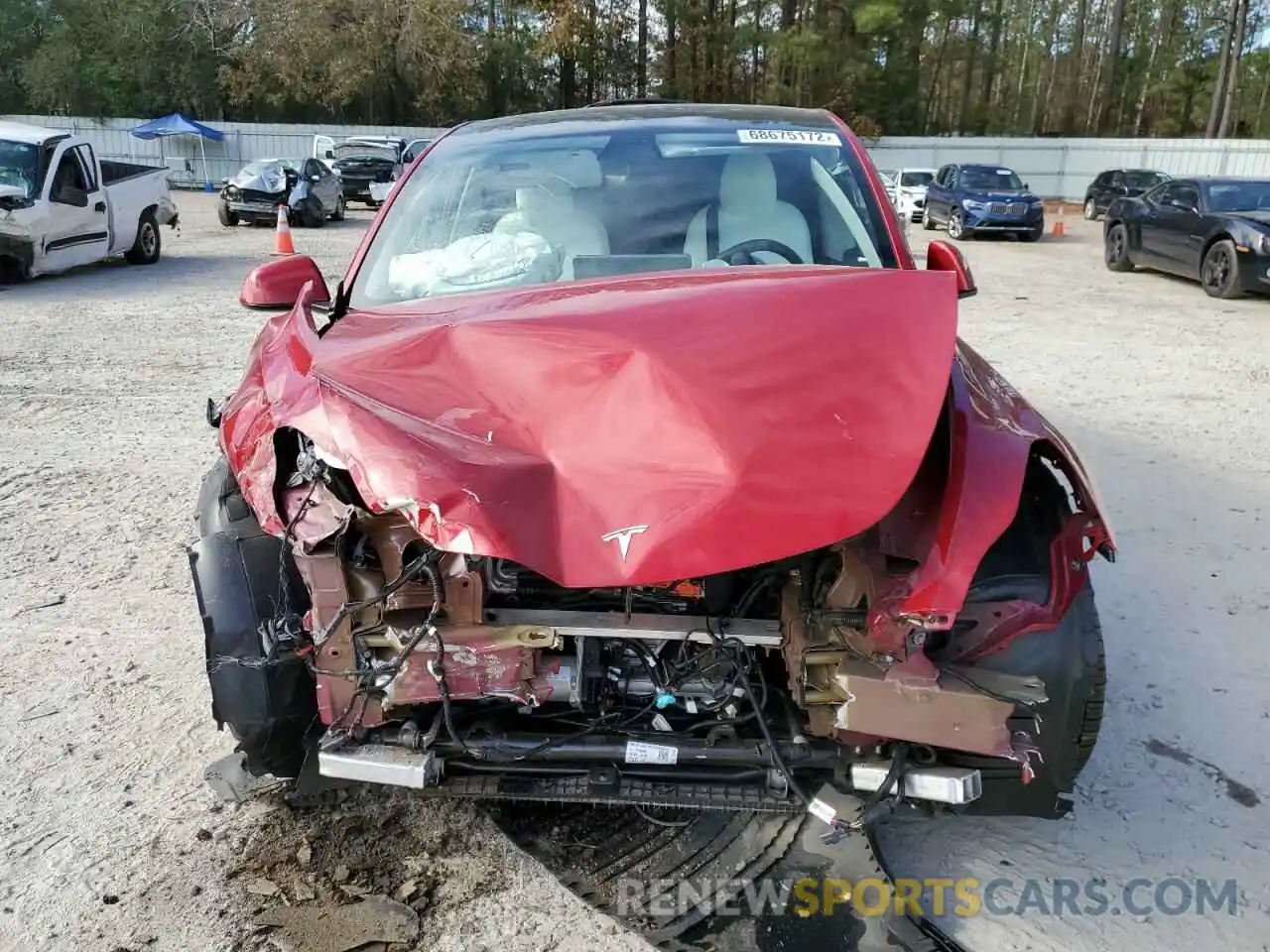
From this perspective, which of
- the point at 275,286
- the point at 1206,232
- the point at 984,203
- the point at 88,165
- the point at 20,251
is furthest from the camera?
the point at 984,203

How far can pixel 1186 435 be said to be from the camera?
20.7 feet

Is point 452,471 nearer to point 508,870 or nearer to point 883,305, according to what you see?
point 883,305

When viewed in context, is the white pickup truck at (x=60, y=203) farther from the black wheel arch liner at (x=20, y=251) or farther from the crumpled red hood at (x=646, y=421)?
the crumpled red hood at (x=646, y=421)

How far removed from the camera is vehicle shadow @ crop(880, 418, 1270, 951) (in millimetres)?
Answer: 2408

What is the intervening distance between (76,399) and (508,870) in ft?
19.1

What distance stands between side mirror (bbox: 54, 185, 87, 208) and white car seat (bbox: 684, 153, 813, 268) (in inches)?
430

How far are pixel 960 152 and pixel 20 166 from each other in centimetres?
3133

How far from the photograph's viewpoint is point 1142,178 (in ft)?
78.0

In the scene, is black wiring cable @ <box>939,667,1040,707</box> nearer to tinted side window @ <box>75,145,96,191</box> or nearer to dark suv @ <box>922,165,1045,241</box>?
tinted side window @ <box>75,145,96,191</box>

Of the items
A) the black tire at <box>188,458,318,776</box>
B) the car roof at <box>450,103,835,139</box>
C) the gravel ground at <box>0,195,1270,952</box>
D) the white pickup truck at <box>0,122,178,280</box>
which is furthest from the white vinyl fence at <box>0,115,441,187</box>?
the black tire at <box>188,458,318,776</box>

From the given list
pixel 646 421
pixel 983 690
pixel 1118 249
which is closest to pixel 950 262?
pixel 983 690

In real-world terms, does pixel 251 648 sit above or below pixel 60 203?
below

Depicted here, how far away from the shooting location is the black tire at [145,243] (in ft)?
44.1

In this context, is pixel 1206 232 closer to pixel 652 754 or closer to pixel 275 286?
pixel 275 286
